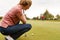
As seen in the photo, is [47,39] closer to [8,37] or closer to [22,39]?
[22,39]

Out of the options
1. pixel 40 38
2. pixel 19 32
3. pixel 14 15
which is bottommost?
pixel 40 38

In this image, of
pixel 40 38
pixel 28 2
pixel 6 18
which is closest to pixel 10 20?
pixel 6 18

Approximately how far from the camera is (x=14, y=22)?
21.3 feet

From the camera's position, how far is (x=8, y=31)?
6371 mm

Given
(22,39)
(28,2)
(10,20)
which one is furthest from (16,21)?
(22,39)

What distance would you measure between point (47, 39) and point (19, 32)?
1.60 meters

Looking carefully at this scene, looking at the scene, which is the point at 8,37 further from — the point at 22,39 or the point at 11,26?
the point at 22,39

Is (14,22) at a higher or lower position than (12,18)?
lower

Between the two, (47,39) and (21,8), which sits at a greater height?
(21,8)

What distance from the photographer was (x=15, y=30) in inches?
251

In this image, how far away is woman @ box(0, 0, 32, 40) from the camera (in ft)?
20.9

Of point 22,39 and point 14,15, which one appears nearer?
point 14,15

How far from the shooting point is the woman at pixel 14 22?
6.36m

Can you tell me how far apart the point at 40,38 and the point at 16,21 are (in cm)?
179
